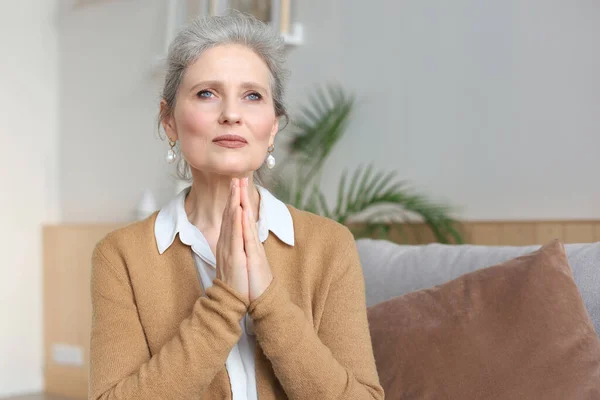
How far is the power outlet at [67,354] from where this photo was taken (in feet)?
16.0

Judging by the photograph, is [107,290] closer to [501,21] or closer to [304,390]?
[304,390]

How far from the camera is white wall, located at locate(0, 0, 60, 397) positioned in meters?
5.06

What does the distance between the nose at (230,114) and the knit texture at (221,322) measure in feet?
0.83

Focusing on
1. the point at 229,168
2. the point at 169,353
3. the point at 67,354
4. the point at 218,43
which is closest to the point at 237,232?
the point at 229,168

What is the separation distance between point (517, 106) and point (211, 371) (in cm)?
192

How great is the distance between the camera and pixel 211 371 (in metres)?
1.45

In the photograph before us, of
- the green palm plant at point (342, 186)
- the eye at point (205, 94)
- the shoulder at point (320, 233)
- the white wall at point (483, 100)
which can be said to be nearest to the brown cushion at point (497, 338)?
the shoulder at point (320, 233)

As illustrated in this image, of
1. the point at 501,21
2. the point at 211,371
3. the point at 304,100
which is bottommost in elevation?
the point at 211,371

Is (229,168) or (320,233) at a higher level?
(229,168)

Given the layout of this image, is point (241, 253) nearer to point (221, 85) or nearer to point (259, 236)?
point (259, 236)

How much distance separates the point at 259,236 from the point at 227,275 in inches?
7.8

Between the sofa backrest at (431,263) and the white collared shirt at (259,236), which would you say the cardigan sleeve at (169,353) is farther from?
the sofa backrest at (431,263)

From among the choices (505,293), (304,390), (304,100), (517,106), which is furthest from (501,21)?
(304,390)

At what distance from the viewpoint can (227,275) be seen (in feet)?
4.74
